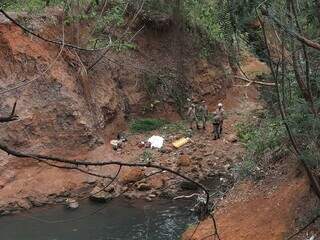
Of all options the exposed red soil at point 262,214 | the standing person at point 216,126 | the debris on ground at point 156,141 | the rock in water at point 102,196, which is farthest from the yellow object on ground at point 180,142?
the exposed red soil at point 262,214

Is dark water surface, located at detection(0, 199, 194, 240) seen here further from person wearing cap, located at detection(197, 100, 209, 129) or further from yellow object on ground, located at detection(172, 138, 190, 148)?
person wearing cap, located at detection(197, 100, 209, 129)

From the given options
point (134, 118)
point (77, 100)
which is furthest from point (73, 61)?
point (134, 118)

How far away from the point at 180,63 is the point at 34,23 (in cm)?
676

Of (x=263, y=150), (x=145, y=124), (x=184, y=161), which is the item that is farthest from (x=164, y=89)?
(x=263, y=150)

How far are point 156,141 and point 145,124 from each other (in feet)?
5.02

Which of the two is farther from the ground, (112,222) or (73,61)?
(73,61)

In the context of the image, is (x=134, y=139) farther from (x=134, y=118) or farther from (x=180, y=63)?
(x=180, y=63)

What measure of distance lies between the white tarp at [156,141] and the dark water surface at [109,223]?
375 centimetres

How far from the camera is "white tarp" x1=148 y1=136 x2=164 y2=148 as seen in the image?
19.6 m

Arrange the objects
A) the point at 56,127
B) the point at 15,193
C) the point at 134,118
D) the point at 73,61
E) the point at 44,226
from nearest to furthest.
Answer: the point at 44,226, the point at 15,193, the point at 56,127, the point at 73,61, the point at 134,118

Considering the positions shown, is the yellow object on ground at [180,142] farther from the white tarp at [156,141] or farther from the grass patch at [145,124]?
the grass patch at [145,124]

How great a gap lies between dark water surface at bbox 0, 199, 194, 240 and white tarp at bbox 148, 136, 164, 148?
12.3 ft

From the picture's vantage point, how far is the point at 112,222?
14.8 meters

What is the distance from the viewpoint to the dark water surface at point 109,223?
13.9 m
